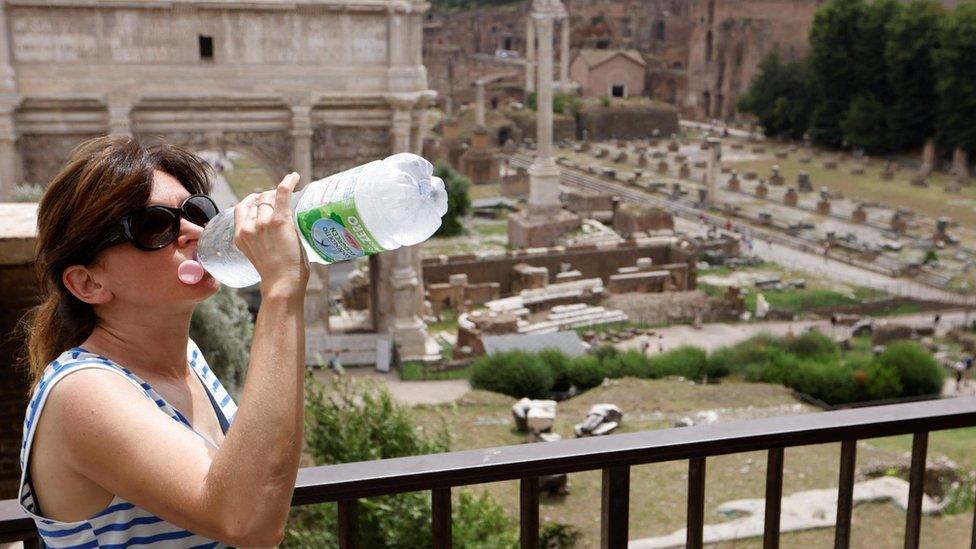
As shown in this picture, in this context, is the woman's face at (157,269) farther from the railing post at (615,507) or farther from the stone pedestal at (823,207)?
the stone pedestal at (823,207)

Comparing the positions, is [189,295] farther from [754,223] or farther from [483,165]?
[483,165]

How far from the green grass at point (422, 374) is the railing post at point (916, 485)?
1174cm

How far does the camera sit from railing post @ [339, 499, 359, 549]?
1.72 meters

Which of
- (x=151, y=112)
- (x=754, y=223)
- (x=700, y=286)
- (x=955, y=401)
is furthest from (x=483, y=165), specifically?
(x=955, y=401)

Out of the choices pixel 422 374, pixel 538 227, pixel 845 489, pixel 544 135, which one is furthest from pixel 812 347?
pixel 845 489

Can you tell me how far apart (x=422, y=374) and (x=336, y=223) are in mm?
12607

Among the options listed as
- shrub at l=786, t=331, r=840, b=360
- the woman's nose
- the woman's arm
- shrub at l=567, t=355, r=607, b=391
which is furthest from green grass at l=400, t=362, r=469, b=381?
the woman's arm

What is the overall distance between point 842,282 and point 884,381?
8.19m

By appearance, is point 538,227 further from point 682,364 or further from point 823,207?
point 682,364

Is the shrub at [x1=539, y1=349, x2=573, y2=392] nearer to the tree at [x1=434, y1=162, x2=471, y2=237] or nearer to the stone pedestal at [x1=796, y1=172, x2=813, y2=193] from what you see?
the tree at [x1=434, y1=162, x2=471, y2=237]

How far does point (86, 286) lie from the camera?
1496 millimetres

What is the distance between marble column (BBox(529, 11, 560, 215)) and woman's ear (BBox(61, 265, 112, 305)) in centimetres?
2191

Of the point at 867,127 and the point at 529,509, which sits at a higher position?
the point at 529,509

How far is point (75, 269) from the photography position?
1481mm
